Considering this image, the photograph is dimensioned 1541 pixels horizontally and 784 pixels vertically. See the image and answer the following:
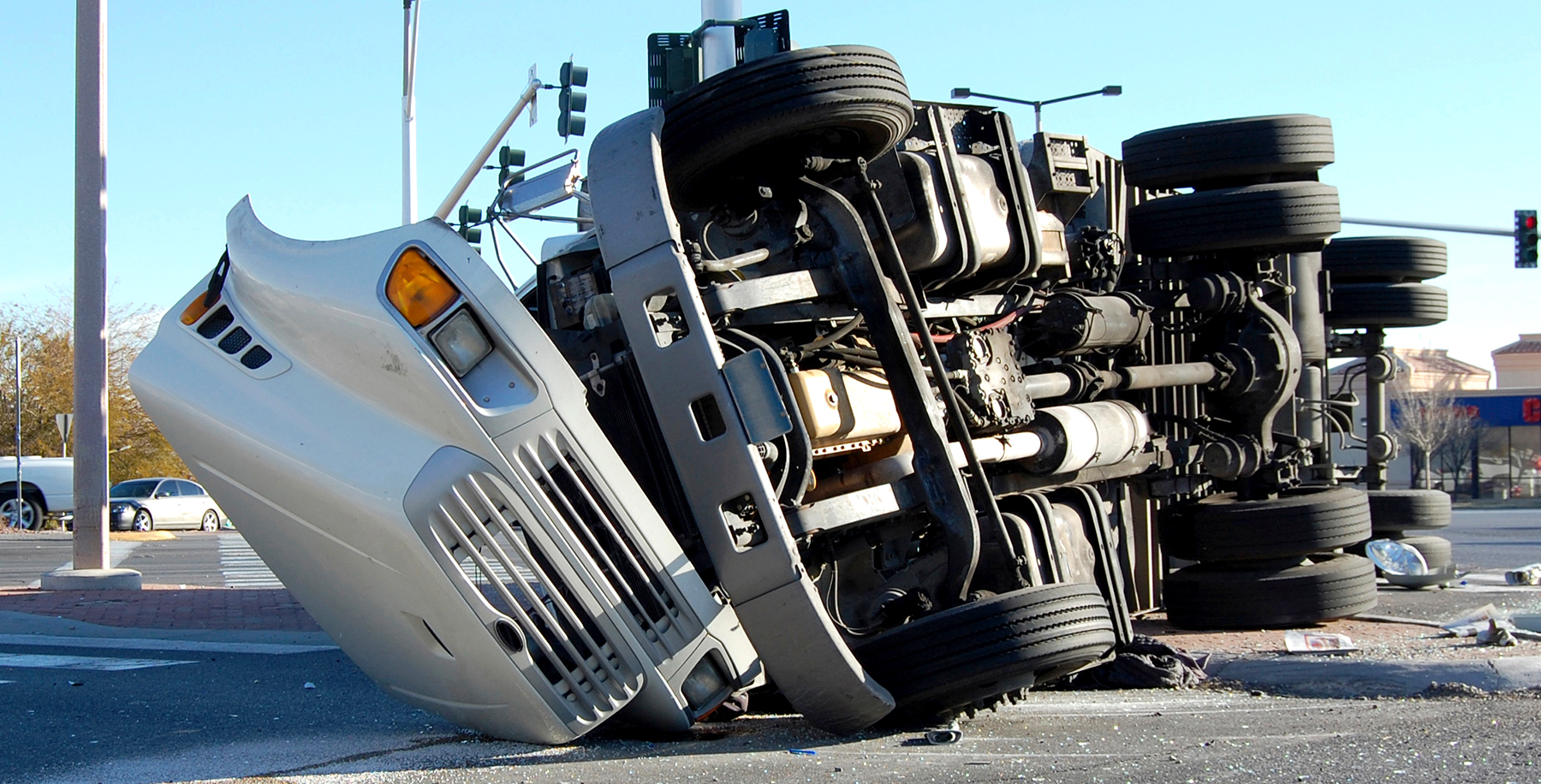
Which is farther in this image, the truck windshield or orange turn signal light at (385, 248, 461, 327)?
the truck windshield

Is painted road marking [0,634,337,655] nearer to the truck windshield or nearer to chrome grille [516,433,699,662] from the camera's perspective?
chrome grille [516,433,699,662]

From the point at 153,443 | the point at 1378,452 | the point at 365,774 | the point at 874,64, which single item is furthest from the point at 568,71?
the point at 153,443

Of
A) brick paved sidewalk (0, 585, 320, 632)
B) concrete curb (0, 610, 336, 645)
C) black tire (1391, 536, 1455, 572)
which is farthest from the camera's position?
black tire (1391, 536, 1455, 572)

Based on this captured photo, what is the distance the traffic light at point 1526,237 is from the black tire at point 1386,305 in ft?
48.5

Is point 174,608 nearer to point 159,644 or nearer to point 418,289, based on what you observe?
point 159,644

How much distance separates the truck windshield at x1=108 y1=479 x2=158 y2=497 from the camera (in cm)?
2831

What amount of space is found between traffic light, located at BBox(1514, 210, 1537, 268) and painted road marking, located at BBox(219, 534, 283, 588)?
20045 mm

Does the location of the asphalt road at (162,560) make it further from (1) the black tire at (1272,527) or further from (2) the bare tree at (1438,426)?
(2) the bare tree at (1438,426)

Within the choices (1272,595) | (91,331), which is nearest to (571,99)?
(91,331)

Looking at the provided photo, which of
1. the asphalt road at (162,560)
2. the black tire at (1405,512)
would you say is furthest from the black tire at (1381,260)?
the asphalt road at (162,560)

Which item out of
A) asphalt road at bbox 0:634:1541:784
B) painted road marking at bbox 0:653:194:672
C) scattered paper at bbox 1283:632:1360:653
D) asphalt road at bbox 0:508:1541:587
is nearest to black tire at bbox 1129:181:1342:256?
scattered paper at bbox 1283:632:1360:653

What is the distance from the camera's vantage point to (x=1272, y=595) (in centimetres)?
714

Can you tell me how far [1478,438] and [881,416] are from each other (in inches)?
1552

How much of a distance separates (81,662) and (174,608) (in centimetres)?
278
